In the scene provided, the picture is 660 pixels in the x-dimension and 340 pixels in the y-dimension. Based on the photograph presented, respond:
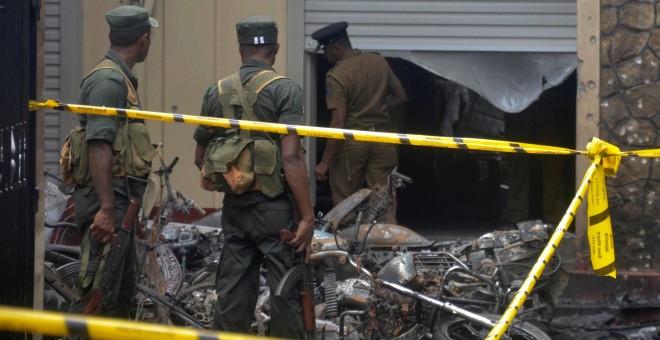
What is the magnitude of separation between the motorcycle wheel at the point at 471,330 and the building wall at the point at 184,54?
12.4 feet

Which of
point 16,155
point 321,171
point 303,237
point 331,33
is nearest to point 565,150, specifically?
point 303,237

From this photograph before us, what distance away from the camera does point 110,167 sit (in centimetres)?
542

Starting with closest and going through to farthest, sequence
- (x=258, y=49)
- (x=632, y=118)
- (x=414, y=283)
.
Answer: (x=258, y=49), (x=414, y=283), (x=632, y=118)

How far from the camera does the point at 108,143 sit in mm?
5426

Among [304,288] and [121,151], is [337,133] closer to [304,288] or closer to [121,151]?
[304,288]

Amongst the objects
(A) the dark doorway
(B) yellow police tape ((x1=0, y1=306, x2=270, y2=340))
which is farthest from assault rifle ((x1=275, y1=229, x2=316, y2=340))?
(A) the dark doorway

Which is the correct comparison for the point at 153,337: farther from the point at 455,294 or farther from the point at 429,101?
the point at 429,101

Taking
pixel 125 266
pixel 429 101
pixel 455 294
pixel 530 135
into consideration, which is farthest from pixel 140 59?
pixel 429 101

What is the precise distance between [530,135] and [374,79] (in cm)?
246

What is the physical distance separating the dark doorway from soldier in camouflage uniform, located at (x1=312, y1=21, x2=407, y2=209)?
1041 mm

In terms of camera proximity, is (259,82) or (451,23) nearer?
(259,82)

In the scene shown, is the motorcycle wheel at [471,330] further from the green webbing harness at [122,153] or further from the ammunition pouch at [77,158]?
the ammunition pouch at [77,158]

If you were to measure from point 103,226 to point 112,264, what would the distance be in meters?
0.24

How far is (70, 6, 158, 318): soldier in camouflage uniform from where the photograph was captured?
17.7 feet
